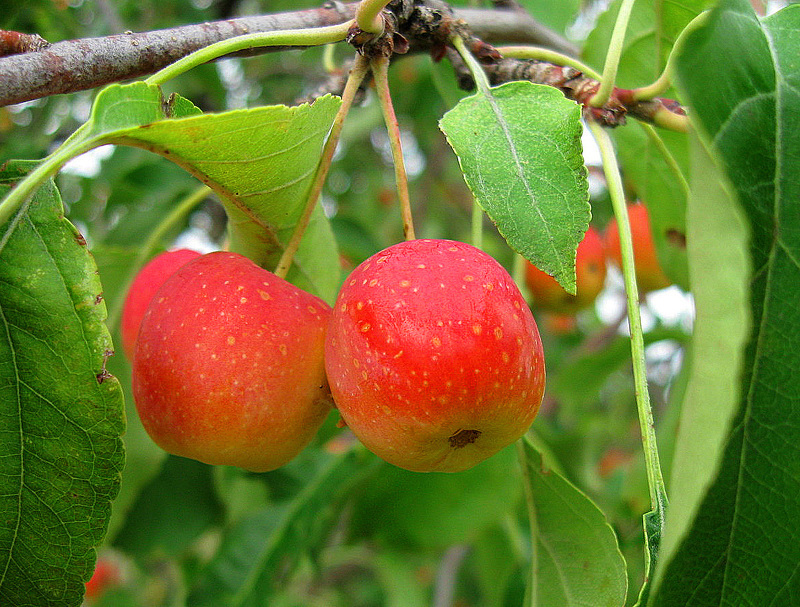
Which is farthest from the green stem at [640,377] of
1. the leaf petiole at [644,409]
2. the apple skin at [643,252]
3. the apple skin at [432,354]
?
the apple skin at [643,252]

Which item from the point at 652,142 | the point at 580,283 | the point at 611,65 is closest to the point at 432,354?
the point at 611,65

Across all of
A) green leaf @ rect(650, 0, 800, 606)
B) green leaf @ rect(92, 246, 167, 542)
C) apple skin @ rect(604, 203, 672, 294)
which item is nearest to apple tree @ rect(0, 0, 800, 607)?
green leaf @ rect(650, 0, 800, 606)

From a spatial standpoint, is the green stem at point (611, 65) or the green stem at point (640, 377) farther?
the green stem at point (611, 65)

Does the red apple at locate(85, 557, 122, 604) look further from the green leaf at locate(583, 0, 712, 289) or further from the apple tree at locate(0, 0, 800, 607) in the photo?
the green leaf at locate(583, 0, 712, 289)

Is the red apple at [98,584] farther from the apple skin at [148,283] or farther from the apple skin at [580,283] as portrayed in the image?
the apple skin at [148,283]

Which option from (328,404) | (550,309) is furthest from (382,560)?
(328,404)

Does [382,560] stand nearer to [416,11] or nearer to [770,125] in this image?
[416,11]

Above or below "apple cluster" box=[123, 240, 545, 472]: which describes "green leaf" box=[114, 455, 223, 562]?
below
